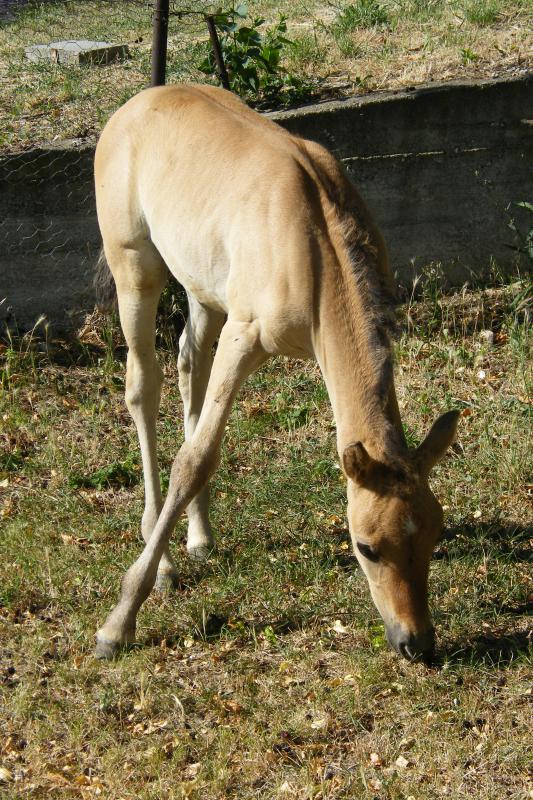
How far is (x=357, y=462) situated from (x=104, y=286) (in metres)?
3.09

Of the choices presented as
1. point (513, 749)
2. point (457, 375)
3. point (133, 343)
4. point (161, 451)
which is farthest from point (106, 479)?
point (513, 749)

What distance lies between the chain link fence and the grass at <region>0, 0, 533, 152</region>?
0.06 ft

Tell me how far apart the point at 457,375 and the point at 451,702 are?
2947mm

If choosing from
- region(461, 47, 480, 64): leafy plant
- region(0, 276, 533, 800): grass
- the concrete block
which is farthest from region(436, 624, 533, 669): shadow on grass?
the concrete block

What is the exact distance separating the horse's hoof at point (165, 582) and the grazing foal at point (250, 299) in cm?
1

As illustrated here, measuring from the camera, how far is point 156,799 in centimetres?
368

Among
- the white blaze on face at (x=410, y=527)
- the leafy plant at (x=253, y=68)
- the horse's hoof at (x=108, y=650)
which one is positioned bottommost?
the horse's hoof at (x=108, y=650)

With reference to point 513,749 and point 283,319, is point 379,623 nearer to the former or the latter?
point 513,749

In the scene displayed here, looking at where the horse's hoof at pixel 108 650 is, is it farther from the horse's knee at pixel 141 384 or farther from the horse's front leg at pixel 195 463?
the horse's knee at pixel 141 384

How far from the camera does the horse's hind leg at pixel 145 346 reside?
4.97 metres

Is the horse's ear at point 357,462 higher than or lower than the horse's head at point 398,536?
higher

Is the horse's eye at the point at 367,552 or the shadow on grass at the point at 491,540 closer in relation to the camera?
the horse's eye at the point at 367,552

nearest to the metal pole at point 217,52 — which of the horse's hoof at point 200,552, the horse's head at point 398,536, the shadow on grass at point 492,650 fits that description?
the horse's hoof at point 200,552

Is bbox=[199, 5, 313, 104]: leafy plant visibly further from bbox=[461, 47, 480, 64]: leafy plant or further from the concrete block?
the concrete block
